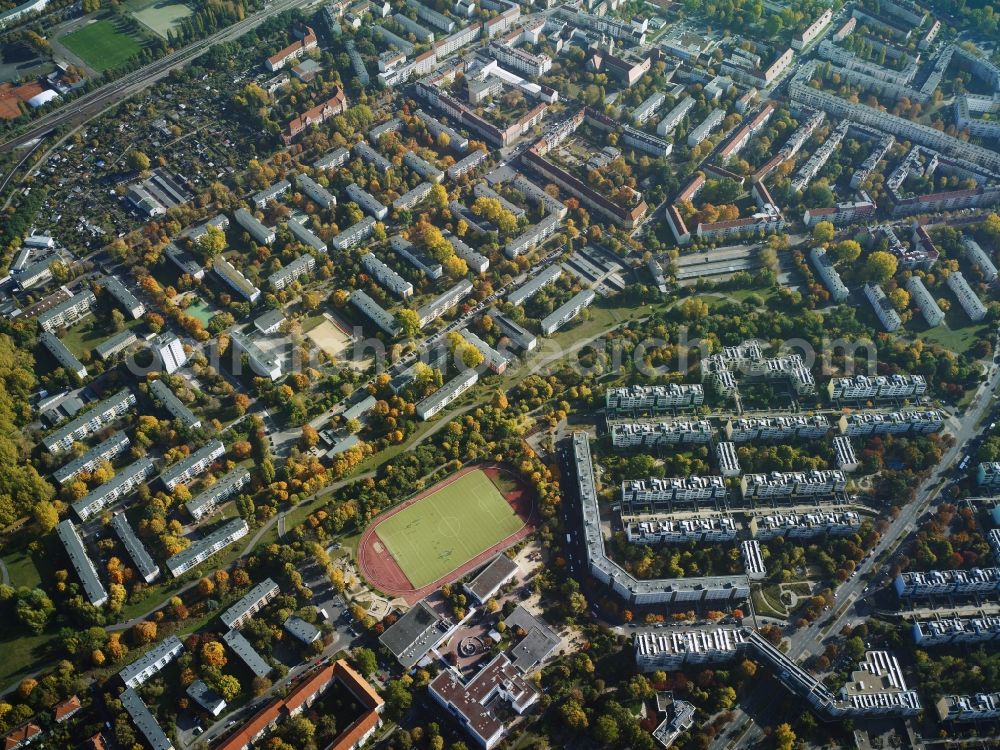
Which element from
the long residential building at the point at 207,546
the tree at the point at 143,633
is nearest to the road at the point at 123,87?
the long residential building at the point at 207,546

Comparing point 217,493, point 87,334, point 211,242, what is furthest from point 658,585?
point 87,334

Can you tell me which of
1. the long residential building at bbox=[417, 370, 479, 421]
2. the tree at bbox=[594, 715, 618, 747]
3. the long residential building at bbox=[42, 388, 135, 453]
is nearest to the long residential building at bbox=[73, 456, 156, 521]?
the long residential building at bbox=[42, 388, 135, 453]

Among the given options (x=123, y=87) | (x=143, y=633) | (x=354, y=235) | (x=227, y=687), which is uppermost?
(x=123, y=87)

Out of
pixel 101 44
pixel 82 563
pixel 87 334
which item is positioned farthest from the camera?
pixel 101 44

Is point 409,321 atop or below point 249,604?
atop

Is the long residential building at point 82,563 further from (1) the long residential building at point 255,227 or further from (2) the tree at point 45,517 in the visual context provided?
(1) the long residential building at point 255,227

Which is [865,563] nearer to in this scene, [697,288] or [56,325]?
[697,288]

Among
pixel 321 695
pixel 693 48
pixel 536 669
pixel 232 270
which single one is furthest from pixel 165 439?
pixel 693 48

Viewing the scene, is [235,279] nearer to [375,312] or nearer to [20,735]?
[375,312]

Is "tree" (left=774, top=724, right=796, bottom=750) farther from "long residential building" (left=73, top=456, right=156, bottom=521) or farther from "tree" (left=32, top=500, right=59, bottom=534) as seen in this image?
"tree" (left=32, top=500, right=59, bottom=534)
